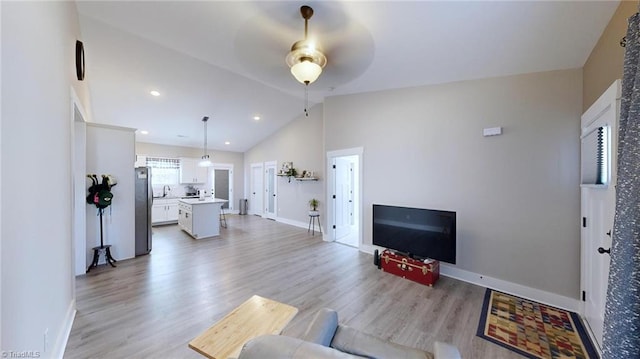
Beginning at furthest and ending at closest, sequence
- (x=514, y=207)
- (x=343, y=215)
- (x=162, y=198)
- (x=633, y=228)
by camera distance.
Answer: (x=162, y=198)
(x=343, y=215)
(x=514, y=207)
(x=633, y=228)

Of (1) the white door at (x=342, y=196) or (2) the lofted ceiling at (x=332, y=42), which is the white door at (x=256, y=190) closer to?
(1) the white door at (x=342, y=196)

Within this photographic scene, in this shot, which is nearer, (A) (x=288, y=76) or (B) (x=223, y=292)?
(B) (x=223, y=292)

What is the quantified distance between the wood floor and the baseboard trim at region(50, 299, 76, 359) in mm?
54

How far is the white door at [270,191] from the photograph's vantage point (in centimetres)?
822

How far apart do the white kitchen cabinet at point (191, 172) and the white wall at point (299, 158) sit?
2.37 metres

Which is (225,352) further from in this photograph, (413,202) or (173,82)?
(173,82)

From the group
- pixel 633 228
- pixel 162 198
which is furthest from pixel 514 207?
pixel 162 198

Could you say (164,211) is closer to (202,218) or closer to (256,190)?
(202,218)

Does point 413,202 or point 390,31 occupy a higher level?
point 390,31

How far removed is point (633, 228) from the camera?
86 cm

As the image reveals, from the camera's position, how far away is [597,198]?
224 cm

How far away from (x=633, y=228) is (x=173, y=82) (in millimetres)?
5833

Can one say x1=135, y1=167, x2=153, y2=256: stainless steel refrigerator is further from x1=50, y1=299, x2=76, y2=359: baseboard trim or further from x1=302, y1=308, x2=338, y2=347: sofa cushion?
x1=302, y1=308, x2=338, y2=347: sofa cushion

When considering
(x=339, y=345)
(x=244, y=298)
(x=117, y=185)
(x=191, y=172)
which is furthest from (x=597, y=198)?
(x=191, y=172)
